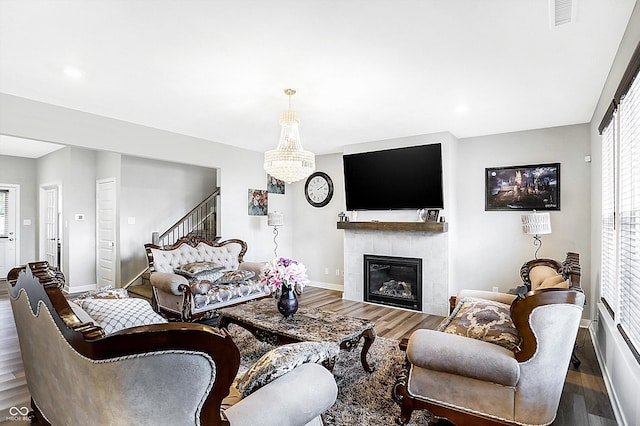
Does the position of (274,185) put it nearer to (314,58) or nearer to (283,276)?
(283,276)

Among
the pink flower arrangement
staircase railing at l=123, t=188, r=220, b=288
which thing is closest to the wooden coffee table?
the pink flower arrangement

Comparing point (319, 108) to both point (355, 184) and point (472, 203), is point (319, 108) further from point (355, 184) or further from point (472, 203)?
point (472, 203)

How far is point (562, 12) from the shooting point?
1994 millimetres

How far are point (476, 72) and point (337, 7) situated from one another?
1493 millimetres

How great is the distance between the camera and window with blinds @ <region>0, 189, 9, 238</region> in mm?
7367

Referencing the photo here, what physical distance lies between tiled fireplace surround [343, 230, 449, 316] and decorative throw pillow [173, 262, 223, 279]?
2169 millimetres

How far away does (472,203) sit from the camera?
16.5 ft

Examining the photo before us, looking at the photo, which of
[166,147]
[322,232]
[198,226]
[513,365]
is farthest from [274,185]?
[513,365]

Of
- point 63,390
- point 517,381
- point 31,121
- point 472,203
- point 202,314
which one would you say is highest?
point 31,121

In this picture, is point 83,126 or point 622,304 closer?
point 622,304

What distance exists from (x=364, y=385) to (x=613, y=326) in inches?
76.7

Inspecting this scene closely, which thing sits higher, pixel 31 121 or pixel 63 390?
pixel 31 121

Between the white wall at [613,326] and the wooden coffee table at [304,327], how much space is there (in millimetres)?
1648

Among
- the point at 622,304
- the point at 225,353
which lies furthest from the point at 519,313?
the point at 225,353
